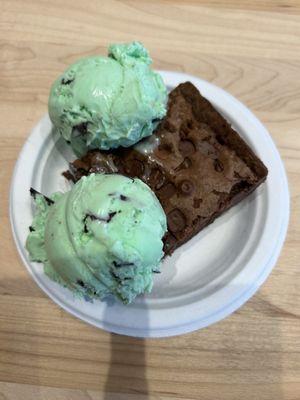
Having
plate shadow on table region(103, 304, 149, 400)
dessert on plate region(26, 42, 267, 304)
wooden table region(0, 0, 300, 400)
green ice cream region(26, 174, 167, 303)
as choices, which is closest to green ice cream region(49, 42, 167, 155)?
dessert on plate region(26, 42, 267, 304)

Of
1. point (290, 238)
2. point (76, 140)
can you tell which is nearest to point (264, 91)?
point (290, 238)

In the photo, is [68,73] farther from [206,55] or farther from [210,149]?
[206,55]

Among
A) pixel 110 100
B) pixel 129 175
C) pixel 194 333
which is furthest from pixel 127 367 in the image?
pixel 110 100

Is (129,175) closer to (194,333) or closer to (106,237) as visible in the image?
(106,237)

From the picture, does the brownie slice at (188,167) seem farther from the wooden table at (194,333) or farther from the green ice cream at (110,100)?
the wooden table at (194,333)

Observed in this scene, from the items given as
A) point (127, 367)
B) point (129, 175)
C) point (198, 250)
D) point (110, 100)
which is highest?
point (110, 100)

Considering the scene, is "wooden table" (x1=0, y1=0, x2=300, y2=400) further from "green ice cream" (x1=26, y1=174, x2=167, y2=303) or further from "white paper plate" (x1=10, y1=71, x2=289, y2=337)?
"green ice cream" (x1=26, y1=174, x2=167, y2=303)
